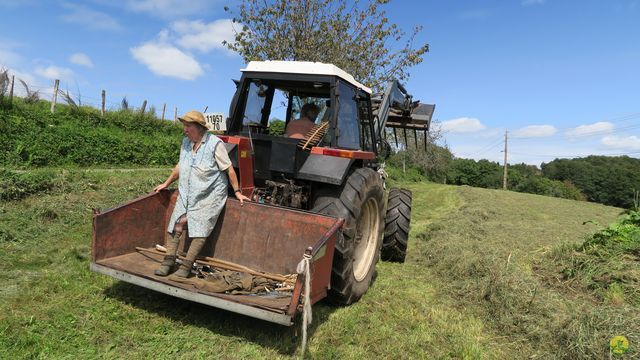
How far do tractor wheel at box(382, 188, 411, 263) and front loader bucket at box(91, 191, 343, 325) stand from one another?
7.07 ft

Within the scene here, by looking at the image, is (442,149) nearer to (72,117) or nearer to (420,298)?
(72,117)

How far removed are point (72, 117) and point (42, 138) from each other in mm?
3423

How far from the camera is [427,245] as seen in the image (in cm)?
713

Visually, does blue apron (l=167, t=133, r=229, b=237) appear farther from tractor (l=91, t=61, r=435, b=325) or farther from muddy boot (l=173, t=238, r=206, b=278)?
tractor (l=91, t=61, r=435, b=325)

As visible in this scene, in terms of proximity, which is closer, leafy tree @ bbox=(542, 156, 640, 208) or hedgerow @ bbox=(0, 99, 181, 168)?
hedgerow @ bbox=(0, 99, 181, 168)

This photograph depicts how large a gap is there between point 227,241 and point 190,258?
48cm

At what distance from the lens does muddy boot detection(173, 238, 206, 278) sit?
400cm

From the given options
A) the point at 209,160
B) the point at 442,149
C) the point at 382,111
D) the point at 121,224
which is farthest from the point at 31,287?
the point at 442,149

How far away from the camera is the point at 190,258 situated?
4.07 meters

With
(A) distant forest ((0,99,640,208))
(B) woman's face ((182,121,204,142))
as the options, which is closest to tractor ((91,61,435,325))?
(B) woman's face ((182,121,204,142))

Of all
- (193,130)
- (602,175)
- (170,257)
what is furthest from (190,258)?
(602,175)

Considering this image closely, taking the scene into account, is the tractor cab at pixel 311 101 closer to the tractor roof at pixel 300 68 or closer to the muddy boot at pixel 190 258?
the tractor roof at pixel 300 68

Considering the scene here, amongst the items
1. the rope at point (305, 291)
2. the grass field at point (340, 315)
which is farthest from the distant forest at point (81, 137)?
the rope at point (305, 291)

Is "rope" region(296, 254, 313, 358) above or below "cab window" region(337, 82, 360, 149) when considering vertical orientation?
below
